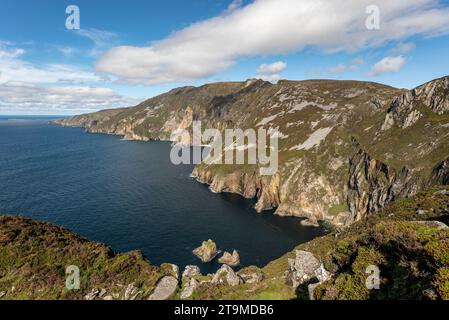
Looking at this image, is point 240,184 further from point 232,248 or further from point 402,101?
point 402,101

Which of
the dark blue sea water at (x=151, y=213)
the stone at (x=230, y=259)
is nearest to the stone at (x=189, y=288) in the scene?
the dark blue sea water at (x=151, y=213)

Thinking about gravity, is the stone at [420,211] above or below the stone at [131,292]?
above

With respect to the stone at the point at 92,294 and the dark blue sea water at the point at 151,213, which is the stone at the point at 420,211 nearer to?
the dark blue sea water at the point at 151,213

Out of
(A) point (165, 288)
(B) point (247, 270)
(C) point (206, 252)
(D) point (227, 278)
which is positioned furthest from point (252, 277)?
(C) point (206, 252)

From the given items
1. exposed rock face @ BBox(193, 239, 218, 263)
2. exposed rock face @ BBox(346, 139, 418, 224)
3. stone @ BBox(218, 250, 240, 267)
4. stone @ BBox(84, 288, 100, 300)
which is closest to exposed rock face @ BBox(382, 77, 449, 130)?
exposed rock face @ BBox(346, 139, 418, 224)

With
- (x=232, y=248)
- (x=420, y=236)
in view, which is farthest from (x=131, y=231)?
(x=420, y=236)

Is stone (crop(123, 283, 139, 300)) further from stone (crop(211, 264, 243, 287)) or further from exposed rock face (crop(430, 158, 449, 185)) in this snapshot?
exposed rock face (crop(430, 158, 449, 185))
